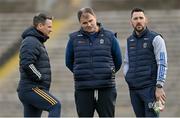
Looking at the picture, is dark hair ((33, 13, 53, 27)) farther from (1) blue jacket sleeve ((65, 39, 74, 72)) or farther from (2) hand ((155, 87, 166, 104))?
(2) hand ((155, 87, 166, 104))

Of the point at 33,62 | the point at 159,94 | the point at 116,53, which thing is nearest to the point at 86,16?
the point at 116,53

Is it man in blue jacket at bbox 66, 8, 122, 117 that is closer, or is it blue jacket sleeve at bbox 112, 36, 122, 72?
man in blue jacket at bbox 66, 8, 122, 117

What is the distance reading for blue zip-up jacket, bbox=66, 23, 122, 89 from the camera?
755 cm

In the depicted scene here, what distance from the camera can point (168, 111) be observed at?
1412cm

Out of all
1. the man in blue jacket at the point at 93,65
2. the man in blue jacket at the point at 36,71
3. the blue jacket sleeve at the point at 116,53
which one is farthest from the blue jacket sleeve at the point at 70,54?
the blue jacket sleeve at the point at 116,53

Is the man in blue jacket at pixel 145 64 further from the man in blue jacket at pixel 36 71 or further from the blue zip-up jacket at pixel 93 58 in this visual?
the man in blue jacket at pixel 36 71

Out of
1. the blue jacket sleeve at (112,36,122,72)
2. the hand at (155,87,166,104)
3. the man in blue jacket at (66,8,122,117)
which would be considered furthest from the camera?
the blue jacket sleeve at (112,36,122,72)

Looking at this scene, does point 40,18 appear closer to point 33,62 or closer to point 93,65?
point 33,62

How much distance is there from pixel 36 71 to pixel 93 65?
2.08ft

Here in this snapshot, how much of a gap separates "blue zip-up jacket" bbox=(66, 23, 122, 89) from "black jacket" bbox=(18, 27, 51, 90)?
0.34 meters

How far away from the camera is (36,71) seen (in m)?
7.51

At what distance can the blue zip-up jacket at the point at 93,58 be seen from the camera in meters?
7.55

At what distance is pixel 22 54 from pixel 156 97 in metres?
1.56

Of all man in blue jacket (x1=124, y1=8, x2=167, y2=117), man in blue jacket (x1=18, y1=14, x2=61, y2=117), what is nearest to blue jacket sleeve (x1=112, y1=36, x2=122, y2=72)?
man in blue jacket (x1=124, y1=8, x2=167, y2=117)
